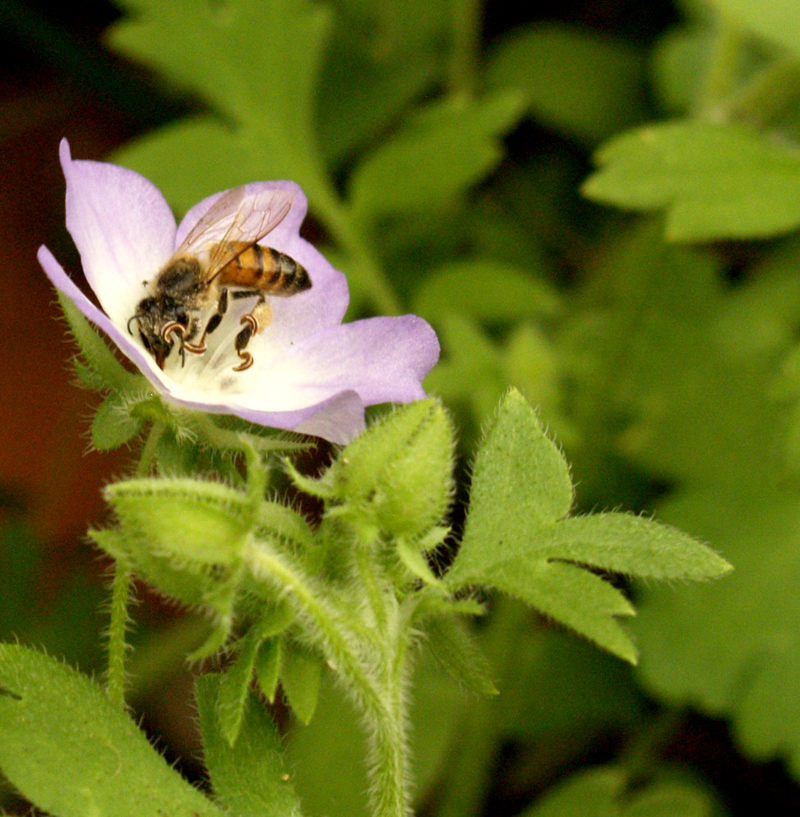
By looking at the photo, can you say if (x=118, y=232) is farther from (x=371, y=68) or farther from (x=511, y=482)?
(x=371, y=68)

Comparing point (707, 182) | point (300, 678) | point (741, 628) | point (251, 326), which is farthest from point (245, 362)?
point (741, 628)

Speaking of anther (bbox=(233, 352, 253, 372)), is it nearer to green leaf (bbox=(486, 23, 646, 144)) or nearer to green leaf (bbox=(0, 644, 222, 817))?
green leaf (bbox=(0, 644, 222, 817))

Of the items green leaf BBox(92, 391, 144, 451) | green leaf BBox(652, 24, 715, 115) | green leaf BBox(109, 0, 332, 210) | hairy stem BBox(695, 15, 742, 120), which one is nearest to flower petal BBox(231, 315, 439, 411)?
green leaf BBox(92, 391, 144, 451)

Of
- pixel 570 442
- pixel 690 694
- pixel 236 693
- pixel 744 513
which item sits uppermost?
pixel 236 693

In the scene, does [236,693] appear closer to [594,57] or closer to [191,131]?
[191,131]

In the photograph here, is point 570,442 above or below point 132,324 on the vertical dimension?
below

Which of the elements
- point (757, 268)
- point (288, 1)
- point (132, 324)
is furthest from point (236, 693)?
point (757, 268)
